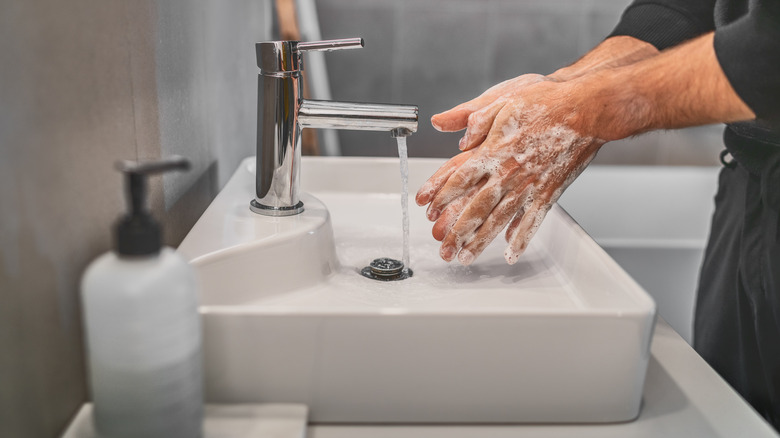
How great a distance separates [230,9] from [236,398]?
0.77 metres

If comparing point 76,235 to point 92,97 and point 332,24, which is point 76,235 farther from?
point 332,24

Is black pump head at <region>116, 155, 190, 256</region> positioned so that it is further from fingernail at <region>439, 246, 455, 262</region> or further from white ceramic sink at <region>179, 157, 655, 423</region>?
fingernail at <region>439, 246, 455, 262</region>

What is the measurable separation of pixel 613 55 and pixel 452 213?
14.6 inches

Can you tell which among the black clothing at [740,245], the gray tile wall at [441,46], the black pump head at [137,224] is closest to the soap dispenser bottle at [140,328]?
the black pump head at [137,224]

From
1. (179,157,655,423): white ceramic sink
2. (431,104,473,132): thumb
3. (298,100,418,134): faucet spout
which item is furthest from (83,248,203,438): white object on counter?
(431,104,473,132): thumb

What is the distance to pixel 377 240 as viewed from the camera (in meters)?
0.86

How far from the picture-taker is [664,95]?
27.2 inches

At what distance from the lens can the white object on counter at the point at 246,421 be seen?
1.55 feet

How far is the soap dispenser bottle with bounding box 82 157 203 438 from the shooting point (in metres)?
0.36

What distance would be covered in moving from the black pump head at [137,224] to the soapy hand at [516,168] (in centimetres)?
41

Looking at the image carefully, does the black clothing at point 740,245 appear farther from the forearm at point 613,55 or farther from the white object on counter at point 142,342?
the white object on counter at point 142,342

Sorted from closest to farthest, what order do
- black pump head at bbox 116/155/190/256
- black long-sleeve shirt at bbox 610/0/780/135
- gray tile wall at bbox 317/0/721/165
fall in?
black pump head at bbox 116/155/190/256
black long-sleeve shirt at bbox 610/0/780/135
gray tile wall at bbox 317/0/721/165

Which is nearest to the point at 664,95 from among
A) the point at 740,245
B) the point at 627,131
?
the point at 627,131

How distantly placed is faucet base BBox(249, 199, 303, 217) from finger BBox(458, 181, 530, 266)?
190 millimetres
